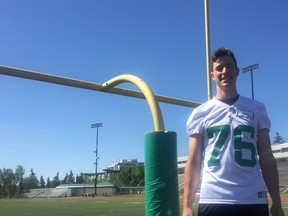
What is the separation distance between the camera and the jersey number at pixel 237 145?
219 cm

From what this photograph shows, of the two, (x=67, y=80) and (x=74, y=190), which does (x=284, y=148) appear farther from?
(x=67, y=80)

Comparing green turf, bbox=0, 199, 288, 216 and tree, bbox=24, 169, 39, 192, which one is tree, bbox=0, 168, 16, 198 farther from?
green turf, bbox=0, 199, 288, 216

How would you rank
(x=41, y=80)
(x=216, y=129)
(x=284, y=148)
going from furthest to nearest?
(x=284, y=148)
(x=41, y=80)
(x=216, y=129)

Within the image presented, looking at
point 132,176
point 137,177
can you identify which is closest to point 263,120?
point 137,177

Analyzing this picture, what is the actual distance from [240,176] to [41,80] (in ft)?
7.50

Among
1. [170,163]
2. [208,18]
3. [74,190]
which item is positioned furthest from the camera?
[74,190]

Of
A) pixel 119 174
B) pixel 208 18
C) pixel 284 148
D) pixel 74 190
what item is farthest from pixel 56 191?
pixel 208 18

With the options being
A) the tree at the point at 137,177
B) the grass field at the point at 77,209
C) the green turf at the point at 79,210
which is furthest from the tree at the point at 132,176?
the green turf at the point at 79,210

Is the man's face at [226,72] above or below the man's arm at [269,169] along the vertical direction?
above

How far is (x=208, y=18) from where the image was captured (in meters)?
Result: 4.52

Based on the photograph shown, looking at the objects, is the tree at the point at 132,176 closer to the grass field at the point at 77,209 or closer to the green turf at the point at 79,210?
the grass field at the point at 77,209

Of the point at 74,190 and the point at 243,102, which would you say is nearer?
the point at 243,102

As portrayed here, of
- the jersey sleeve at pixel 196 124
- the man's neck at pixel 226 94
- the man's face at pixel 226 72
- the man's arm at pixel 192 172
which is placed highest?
the man's face at pixel 226 72

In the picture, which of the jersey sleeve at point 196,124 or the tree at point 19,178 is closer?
the jersey sleeve at point 196,124
